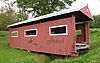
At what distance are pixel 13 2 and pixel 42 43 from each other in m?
26.4

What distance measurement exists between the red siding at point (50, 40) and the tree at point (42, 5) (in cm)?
1605

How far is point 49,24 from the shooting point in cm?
1762

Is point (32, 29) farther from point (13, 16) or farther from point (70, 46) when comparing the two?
point (13, 16)

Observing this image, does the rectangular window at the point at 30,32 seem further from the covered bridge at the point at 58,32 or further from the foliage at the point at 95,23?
the foliage at the point at 95,23

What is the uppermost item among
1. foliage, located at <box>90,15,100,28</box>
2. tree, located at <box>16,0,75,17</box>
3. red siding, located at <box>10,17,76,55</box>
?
tree, located at <box>16,0,75,17</box>

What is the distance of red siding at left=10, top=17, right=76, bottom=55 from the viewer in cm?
1532

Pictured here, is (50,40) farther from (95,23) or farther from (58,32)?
(95,23)

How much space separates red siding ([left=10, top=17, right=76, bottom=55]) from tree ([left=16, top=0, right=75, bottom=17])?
16.0m

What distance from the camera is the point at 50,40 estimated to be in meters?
17.6

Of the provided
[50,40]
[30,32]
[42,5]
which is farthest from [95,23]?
[50,40]

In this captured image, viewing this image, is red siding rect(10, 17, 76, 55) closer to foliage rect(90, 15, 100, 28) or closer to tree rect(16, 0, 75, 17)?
tree rect(16, 0, 75, 17)

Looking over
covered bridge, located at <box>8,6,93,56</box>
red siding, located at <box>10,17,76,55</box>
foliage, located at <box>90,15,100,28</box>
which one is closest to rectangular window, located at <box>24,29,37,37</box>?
covered bridge, located at <box>8,6,93,56</box>

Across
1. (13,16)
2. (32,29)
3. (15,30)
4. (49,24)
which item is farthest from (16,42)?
(13,16)

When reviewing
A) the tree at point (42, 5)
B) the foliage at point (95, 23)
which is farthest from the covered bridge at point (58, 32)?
the foliage at point (95, 23)
